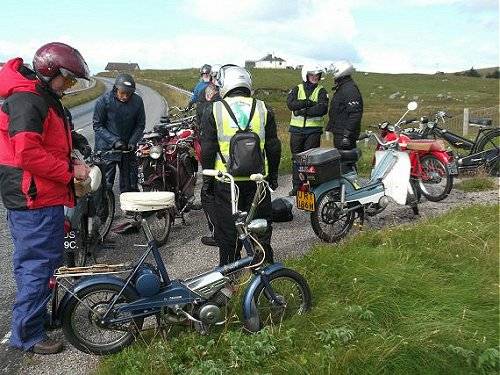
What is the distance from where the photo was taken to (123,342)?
3.89 metres

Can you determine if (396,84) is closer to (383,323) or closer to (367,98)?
(367,98)

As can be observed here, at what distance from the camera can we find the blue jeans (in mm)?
3709

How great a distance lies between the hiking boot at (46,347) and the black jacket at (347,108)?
4.88 m

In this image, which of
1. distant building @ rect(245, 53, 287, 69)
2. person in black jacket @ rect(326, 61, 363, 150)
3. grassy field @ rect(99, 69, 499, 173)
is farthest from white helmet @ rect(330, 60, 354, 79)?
distant building @ rect(245, 53, 287, 69)

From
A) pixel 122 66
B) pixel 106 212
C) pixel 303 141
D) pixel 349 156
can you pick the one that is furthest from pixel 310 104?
pixel 122 66

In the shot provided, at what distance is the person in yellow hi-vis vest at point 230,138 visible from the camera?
429 centimetres

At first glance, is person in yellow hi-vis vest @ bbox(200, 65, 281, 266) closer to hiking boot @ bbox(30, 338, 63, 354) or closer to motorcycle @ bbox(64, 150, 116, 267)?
motorcycle @ bbox(64, 150, 116, 267)

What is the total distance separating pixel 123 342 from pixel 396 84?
80.1m

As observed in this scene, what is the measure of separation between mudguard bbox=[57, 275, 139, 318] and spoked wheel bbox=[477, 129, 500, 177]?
8503 mm

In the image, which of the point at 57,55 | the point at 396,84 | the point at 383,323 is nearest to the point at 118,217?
the point at 57,55

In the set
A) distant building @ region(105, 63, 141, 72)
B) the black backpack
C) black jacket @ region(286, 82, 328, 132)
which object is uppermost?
distant building @ region(105, 63, 141, 72)

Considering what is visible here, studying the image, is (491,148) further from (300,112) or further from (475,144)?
(300,112)

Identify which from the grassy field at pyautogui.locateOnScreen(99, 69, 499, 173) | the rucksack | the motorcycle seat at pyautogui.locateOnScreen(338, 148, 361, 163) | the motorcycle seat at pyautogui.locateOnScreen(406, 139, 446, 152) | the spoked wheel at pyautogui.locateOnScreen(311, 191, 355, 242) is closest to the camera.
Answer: the spoked wheel at pyautogui.locateOnScreen(311, 191, 355, 242)

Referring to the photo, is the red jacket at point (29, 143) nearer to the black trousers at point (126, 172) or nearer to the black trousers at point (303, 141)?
the black trousers at point (126, 172)
